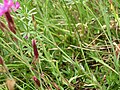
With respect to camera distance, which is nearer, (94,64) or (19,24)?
(94,64)

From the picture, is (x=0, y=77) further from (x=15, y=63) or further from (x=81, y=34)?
(x=81, y=34)

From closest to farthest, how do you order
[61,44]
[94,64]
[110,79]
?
[110,79], [94,64], [61,44]

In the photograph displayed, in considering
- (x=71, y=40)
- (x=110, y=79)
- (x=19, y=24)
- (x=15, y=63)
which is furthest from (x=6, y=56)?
(x=110, y=79)

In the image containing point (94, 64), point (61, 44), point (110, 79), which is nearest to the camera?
point (110, 79)

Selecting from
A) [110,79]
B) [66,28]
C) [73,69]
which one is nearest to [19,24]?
[66,28]

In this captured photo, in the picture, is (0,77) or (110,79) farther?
(0,77)

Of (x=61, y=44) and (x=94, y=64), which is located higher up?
(x=61, y=44)

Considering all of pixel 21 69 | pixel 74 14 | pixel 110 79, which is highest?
pixel 74 14

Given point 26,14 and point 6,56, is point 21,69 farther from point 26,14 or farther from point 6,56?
point 26,14

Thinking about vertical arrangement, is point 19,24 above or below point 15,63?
above
